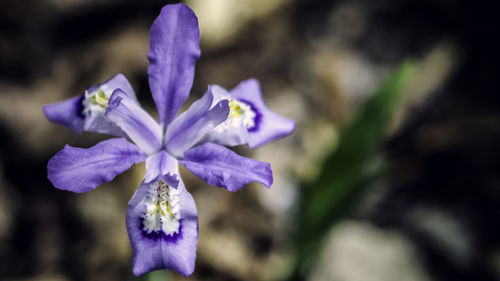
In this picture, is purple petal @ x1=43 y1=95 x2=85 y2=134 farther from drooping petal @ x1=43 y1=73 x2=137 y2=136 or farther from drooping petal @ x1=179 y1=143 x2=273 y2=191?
drooping petal @ x1=179 y1=143 x2=273 y2=191

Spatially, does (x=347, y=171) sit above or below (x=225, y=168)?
above

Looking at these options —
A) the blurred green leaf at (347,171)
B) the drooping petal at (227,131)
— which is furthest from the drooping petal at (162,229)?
the blurred green leaf at (347,171)

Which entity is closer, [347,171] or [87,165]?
[87,165]

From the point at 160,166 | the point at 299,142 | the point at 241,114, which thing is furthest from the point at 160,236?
the point at 299,142

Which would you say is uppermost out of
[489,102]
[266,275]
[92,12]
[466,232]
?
[92,12]

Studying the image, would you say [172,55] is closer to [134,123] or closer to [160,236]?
[134,123]

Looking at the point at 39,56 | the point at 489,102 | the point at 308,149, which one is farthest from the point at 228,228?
the point at 489,102

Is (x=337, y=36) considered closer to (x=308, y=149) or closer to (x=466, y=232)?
(x=308, y=149)
